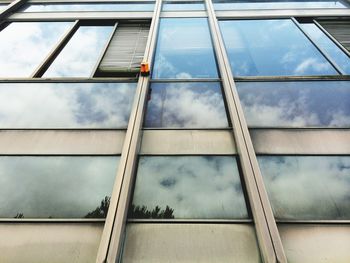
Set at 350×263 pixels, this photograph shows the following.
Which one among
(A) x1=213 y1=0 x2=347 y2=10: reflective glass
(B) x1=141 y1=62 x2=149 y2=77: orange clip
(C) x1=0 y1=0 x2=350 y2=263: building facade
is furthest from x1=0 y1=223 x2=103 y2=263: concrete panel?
(A) x1=213 y1=0 x2=347 y2=10: reflective glass

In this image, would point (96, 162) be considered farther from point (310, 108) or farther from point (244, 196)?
point (310, 108)

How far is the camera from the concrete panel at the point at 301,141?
490 centimetres

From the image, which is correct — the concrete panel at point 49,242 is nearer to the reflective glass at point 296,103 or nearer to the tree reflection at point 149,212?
the tree reflection at point 149,212

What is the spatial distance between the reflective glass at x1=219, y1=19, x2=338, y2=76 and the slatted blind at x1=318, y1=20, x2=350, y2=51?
1.26 meters

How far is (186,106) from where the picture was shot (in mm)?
5828

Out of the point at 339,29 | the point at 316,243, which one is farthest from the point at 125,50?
the point at 339,29

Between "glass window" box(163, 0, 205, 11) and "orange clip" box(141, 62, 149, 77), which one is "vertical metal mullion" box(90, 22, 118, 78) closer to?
"orange clip" box(141, 62, 149, 77)

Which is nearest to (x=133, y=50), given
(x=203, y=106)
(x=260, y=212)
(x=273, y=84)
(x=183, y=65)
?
(x=183, y=65)

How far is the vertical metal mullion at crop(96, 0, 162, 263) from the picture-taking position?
353 centimetres

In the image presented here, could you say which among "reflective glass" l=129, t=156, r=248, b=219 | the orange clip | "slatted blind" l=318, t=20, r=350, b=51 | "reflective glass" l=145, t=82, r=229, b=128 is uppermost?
"slatted blind" l=318, t=20, r=350, b=51

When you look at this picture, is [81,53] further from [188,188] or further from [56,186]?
[188,188]

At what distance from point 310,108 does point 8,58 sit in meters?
8.15

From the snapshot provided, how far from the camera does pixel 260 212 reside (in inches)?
152

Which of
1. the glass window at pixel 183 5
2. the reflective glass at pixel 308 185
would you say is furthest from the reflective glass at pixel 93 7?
the reflective glass at pixel 308 185
